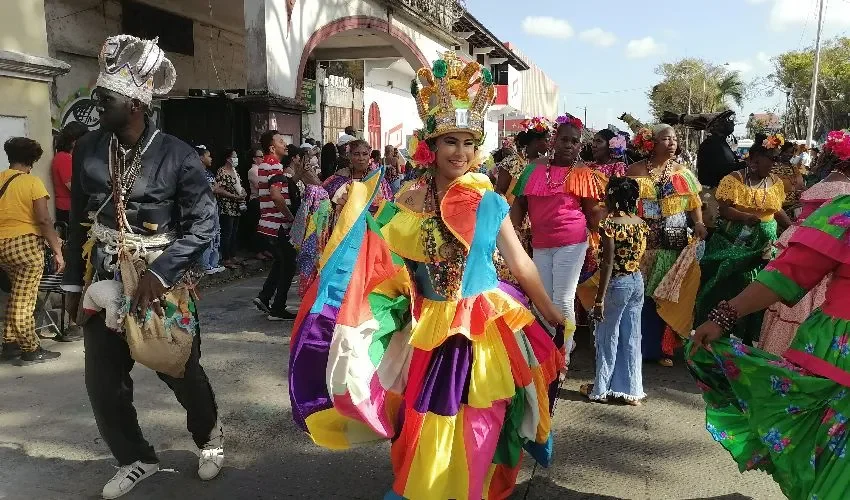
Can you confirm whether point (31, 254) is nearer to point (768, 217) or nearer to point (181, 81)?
point (768, 217)

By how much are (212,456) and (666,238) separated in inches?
163

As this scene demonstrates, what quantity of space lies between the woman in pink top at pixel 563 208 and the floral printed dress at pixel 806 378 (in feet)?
7.17

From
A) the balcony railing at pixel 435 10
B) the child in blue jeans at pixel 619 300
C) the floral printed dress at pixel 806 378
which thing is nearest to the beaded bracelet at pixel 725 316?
the floral printed dress at pixel 806 378

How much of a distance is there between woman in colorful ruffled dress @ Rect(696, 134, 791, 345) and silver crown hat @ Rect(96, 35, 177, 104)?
4514 mm

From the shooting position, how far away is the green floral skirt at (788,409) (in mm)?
2400

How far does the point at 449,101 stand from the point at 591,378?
328 cm

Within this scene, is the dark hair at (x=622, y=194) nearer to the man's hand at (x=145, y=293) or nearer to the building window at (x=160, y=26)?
the man's hand at (x=145, y=293)

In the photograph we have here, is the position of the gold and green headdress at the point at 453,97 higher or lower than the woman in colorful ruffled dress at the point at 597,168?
higher

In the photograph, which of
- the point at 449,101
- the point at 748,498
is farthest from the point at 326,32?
the point at 748,498

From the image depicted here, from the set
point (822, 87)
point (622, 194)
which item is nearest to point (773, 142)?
point (622, 194)

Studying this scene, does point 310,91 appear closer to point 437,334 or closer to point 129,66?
point 129,66

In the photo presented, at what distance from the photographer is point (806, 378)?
249 centimetres

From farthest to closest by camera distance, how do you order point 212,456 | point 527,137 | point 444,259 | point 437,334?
point 527,137 < point 212,456 < point 444,259 < point 437,334

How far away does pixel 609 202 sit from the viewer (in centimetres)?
466
